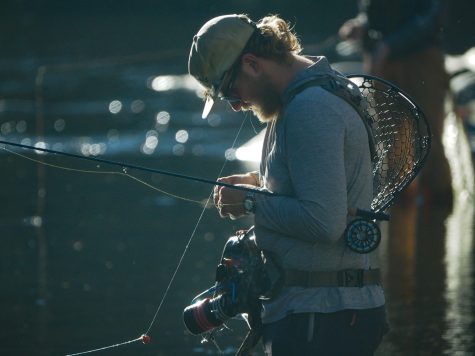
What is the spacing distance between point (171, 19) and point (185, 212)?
31.0 metres

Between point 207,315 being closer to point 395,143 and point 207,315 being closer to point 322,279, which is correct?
point 322,279

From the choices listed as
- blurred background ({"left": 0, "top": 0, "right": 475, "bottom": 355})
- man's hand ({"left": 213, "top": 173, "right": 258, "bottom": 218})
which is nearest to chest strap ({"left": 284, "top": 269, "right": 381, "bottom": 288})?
man's hand ({"left": 213, "top": 173, "right": 258, "bottom": 218})

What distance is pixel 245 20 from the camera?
392cm

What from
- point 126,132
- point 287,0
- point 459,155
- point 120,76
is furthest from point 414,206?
point 287,0

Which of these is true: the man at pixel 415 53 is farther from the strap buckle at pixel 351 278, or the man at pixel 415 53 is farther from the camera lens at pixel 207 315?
the strap buckle at pixel 351 278

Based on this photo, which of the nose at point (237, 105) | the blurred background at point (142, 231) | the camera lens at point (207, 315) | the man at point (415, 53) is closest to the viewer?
the nose at point (237, 105)

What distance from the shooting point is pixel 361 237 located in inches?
152

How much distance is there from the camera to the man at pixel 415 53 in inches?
401

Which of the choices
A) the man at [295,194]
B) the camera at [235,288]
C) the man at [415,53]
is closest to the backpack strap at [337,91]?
the man at [295,194]

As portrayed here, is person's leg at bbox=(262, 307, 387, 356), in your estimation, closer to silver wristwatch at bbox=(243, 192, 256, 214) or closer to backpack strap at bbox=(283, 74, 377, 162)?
silver wristwatch at bbox=(243, 192, 256, 214)

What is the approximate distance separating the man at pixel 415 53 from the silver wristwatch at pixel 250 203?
250 inches

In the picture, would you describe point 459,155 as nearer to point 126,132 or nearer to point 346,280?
point 126,132

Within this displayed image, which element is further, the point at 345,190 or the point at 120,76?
the point at 120,76

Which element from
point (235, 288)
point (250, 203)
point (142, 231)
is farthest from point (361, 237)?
point (142, 231)
